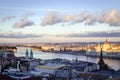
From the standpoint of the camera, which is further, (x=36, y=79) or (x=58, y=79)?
(x=58, y=79)

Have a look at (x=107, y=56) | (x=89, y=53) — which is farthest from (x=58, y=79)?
(x=89, y=53)

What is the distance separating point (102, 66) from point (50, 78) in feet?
19.8

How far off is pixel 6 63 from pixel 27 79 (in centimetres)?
613

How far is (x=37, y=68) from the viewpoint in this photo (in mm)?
17875

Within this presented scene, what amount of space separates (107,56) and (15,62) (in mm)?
27379

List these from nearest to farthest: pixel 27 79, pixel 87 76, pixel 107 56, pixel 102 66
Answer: pixel 27 79 < pixel 87 76 < pixel 102 66 < pixel 107 56

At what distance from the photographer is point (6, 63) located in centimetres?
1723

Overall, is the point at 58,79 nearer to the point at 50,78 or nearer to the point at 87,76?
the point at 50,78

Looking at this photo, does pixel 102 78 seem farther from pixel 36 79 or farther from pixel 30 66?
pixel 30 66

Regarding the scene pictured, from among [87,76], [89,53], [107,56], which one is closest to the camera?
[87,76]

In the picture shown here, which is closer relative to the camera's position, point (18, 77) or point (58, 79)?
point (18, 77)

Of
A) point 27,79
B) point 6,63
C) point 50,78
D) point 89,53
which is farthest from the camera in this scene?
point 89,53

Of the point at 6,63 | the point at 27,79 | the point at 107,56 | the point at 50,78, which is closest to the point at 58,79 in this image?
the point at 50,78

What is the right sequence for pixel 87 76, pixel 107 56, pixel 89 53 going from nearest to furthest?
1. pixel 87 76
2. pixel 107 56
3. pixel 89 53
